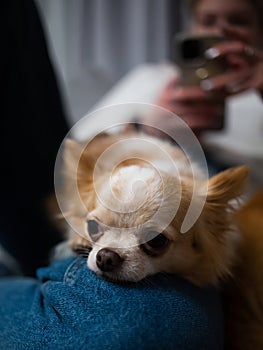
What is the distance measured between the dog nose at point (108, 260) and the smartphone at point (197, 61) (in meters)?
0.47

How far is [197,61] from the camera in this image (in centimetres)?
99

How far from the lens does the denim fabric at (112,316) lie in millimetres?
627

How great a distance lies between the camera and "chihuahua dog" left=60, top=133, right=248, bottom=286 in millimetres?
689

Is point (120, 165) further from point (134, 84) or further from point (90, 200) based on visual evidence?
point (134, 84)

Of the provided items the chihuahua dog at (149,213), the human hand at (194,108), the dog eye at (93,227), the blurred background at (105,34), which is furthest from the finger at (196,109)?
the blurred background at (105,34)

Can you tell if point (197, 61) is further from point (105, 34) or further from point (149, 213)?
point (105, 34)

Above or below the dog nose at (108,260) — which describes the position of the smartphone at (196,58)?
above

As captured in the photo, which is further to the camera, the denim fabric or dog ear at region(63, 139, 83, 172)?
dog ear at region(63, 139, 83, 172)

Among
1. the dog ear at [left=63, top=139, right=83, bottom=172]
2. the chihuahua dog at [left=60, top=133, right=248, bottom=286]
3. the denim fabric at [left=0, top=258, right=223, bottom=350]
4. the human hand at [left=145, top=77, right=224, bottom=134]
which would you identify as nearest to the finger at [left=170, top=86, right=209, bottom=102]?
the human hand at [left=145, top=77, right=224, bottom=134]

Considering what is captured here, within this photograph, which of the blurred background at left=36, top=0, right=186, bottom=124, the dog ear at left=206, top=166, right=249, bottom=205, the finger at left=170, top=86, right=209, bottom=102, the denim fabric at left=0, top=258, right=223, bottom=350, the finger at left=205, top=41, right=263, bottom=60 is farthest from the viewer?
the blurred background at left=36, top=0, right=186, bottom=124

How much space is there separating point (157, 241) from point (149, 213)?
5cm

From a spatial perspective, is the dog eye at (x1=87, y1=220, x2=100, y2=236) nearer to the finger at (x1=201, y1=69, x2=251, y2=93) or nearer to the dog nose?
the dog nose

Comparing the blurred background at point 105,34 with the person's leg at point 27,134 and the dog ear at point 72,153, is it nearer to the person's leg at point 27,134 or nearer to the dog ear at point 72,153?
the person's leg at point 27,134

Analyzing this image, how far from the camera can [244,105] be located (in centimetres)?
139
